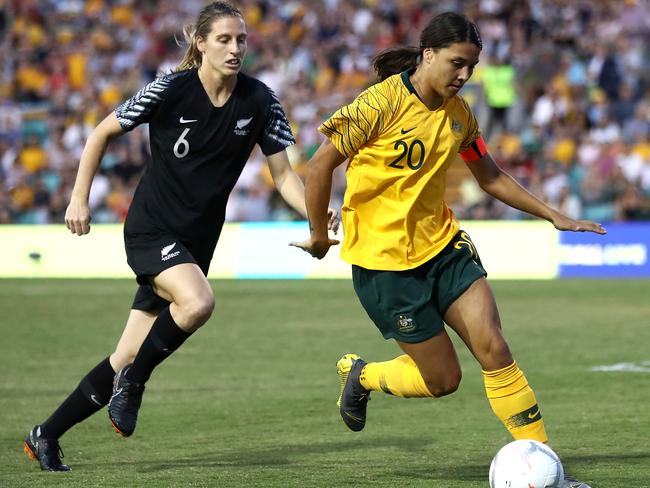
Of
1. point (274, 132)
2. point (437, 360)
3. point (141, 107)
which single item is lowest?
point (437, 360)

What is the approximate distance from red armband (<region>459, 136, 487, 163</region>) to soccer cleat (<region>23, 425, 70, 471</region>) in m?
2.71

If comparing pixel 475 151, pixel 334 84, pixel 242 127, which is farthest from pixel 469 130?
pixel 334 84

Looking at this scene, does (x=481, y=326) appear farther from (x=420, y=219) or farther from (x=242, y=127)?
(x=242, y=127)

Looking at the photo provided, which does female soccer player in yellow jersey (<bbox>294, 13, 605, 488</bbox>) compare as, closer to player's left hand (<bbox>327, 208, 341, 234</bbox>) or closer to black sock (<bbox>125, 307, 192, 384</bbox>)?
player's left hand (<bbox>327, 208, 341, 234</bbox>)

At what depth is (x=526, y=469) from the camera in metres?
5.57

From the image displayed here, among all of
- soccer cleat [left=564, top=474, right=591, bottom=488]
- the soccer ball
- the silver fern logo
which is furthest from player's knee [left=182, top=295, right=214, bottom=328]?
soccer cleat [left=564, top=474, right=591, bottom=488]

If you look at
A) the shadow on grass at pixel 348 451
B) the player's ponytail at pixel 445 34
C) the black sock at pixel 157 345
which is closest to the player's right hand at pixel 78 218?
the black sock at pixel 157 345

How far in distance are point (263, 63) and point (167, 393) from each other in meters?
15.4

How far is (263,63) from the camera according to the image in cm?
2489

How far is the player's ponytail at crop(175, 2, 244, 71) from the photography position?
6676 millimetres

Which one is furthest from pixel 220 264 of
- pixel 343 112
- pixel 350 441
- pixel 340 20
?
pixel 343 112

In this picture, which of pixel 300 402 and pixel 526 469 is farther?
pixel 300 402

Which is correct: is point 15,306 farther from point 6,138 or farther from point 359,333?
point 6,138

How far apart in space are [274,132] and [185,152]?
21.6 inches
